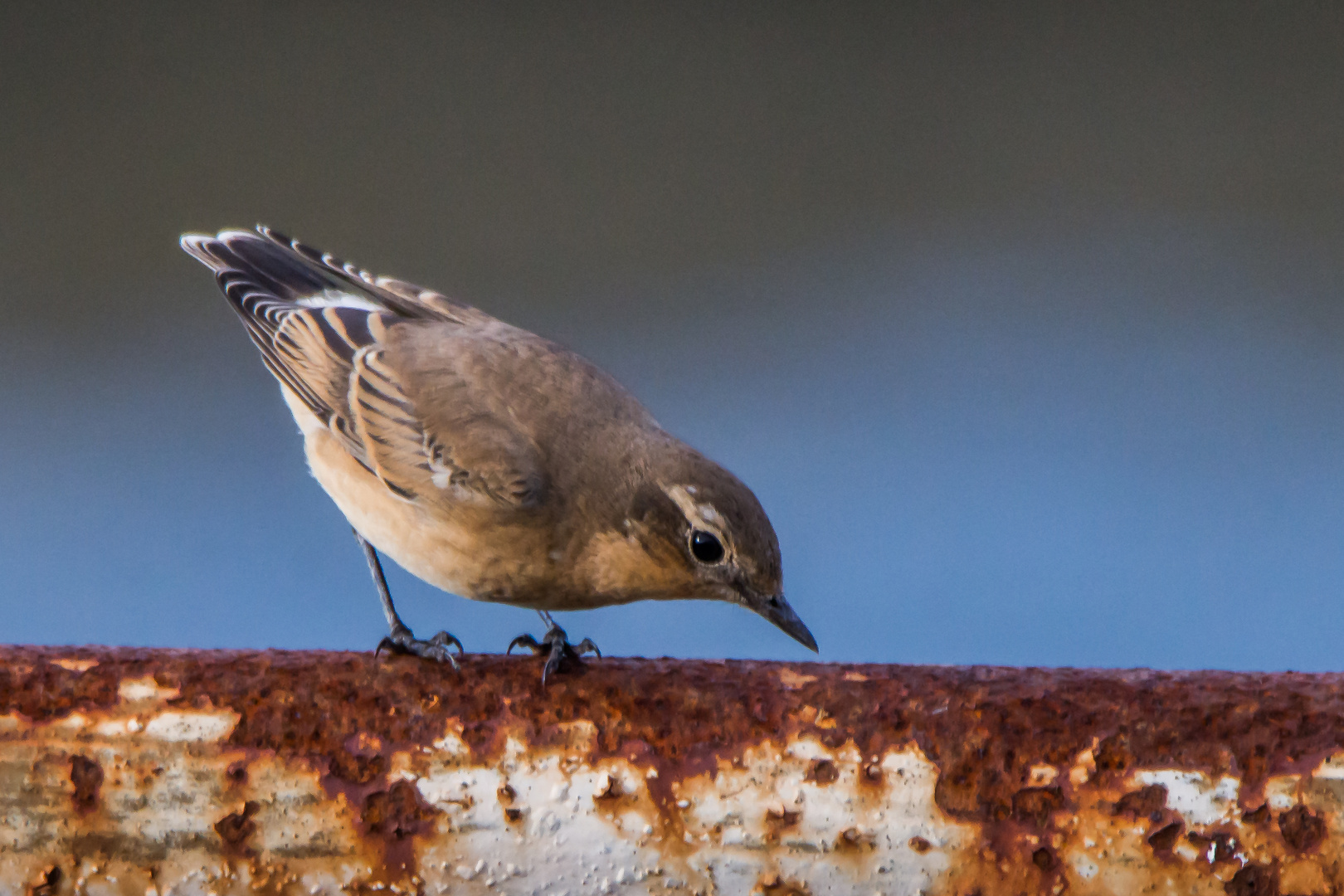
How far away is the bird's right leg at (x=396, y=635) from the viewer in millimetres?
1817

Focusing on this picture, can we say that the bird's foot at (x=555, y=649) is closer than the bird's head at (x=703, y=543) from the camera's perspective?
Yes

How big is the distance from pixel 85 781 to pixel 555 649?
0.58 metres

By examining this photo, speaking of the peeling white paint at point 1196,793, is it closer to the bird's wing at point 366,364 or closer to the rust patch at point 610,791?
the rust patch at point 610,791

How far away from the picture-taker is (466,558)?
211 cm

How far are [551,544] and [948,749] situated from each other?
1.26 metres

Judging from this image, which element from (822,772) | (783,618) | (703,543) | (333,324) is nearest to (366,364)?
(333,324)

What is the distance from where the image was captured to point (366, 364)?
248cm

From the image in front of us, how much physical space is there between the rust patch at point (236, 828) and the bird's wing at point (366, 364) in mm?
1235

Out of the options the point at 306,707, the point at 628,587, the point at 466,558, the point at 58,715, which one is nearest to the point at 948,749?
the point at 306,707

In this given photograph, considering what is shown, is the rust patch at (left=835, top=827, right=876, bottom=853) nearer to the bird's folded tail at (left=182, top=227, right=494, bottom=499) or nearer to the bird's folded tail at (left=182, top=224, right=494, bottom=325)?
the bird's folded tail at (left=182, top=227, right=494, bottom=499)

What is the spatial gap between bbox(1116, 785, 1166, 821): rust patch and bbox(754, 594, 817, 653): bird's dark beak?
1002mm

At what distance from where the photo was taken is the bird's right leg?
1.82m

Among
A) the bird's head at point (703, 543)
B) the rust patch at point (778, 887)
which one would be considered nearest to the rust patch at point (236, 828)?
the rust patch at point (778, 887)

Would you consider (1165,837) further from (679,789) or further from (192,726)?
(192,726)
